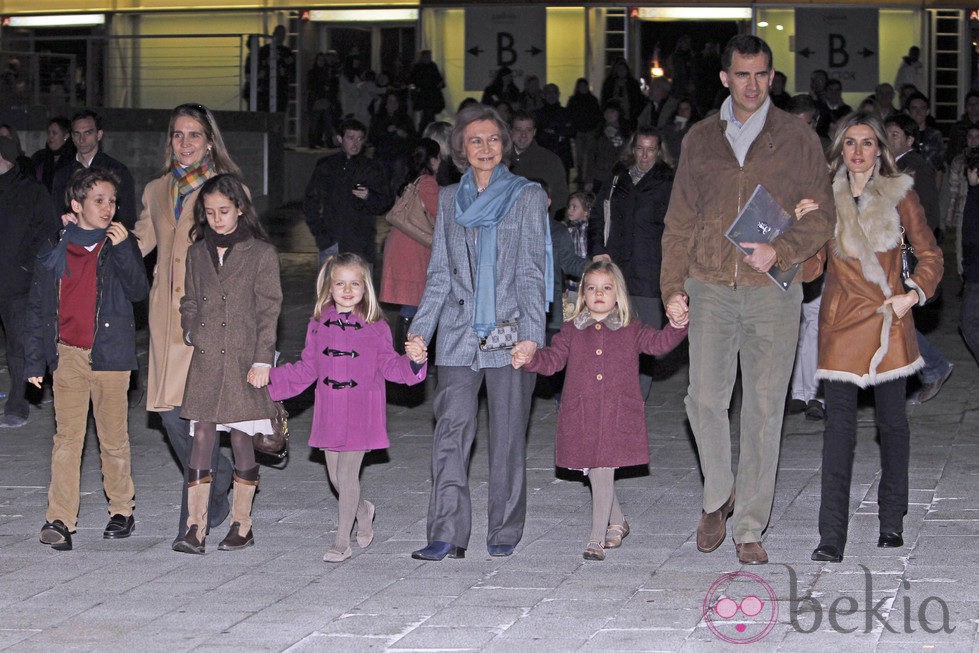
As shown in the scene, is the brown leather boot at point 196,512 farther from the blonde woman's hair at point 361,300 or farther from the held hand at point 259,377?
the blonde woman's hair at point 361,300

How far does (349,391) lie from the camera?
731 centimetres

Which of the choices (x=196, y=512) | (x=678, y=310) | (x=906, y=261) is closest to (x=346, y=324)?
(x=196, y=512)

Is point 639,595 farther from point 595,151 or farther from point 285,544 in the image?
point 595,151

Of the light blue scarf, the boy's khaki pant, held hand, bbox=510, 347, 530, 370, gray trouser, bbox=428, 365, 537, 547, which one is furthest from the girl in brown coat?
held hand, bbox=510, 347, 530, 370

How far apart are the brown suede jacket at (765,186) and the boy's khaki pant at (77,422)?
274 cm

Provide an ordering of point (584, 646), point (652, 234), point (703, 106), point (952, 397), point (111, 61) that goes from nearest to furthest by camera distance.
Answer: point (584, 646)
point (652, 234)
point (952, 397)
point (703, 106)
point (111, 61)

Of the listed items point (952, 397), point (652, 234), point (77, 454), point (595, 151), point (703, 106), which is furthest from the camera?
point (703, 106)

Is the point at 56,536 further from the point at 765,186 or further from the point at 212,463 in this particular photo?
the point at 765,186

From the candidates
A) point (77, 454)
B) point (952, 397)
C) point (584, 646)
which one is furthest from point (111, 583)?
point (952, 397)

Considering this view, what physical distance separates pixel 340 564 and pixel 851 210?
280cm

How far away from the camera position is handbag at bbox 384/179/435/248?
10977 mm

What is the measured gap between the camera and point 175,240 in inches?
302
